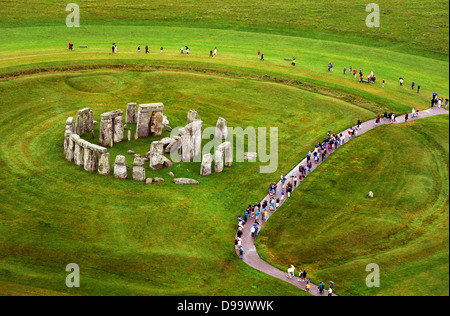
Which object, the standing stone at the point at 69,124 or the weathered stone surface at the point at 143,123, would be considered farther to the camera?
the weathered stone surface at the point at 143,123

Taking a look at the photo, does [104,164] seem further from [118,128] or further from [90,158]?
[118,128]

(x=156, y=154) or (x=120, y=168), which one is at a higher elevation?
(x=156, y=154)

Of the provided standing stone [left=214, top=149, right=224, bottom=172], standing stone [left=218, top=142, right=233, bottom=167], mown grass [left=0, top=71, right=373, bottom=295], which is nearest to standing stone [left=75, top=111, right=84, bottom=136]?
mown grass [left=0, top=71, right=373, bottom=295]

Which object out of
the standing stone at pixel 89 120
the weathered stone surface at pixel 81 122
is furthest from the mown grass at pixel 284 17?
the weathered stone surface at pixel 81 122

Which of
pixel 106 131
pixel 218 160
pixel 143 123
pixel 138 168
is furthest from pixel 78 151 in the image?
pixel 218 160

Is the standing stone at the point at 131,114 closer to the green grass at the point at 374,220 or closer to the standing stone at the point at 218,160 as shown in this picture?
the standing stone at the point at 218,160
